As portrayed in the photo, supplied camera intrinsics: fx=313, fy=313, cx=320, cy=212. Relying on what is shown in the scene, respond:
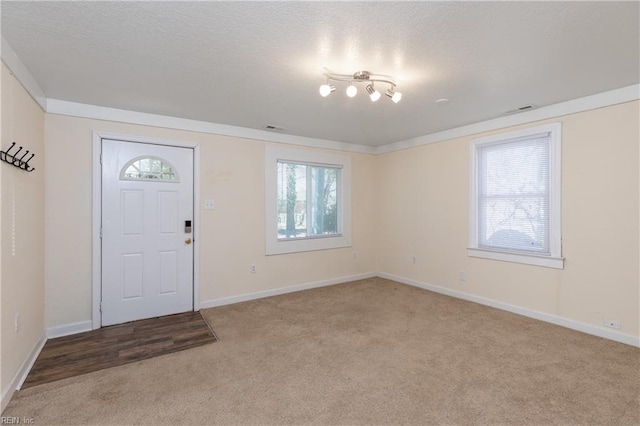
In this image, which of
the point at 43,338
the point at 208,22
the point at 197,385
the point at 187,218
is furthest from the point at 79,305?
the point at 208,22

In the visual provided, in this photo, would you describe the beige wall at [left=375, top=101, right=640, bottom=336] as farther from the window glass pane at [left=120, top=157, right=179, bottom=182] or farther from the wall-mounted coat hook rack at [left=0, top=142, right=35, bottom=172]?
the wall-mounted coat hook rack at [left=0, top=142, right=35, bottom=172]

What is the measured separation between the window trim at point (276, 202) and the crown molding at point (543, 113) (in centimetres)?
121

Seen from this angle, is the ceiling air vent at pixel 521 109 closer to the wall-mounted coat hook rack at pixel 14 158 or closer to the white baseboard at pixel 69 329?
the wall-mounted coat hook rack at pixel 14 158

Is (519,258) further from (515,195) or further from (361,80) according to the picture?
(361,80)

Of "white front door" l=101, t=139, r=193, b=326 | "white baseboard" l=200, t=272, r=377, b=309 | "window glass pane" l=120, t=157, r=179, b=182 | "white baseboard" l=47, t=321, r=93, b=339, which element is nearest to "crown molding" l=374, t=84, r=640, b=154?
"white baseboard" l=200, t=272, r=377, b=309

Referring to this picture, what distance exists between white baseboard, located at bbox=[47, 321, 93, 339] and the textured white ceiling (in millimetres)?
2299

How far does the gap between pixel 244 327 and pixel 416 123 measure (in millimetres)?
3248

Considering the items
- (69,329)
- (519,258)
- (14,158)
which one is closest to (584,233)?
(519,258)

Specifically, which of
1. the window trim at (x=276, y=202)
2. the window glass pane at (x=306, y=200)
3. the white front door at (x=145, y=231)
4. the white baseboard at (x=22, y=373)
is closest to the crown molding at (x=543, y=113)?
the window trim at (x=276, y=202)

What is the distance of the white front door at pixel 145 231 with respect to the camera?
11.3 ft

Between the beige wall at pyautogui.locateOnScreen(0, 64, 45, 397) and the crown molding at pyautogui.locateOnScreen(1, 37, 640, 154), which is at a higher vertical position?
the crown molding at pyautogui.locateOnScreen(1, 37, 640, 154)

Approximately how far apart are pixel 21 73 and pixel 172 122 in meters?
1.47

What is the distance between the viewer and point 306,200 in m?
5.00

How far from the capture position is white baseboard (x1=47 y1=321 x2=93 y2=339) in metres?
3.12
